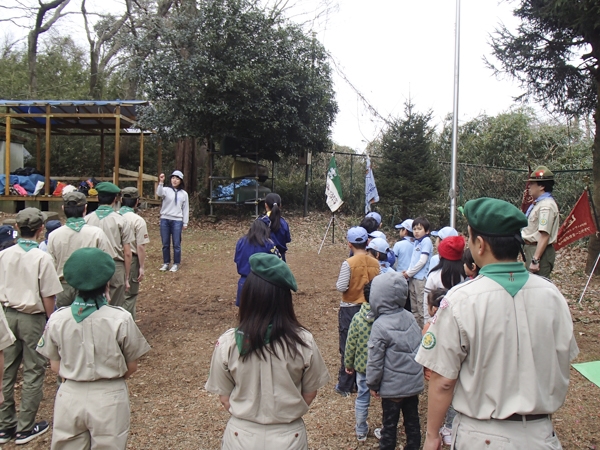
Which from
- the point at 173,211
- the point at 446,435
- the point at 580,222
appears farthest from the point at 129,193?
the point at 580,222

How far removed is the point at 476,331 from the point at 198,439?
2716 millimetres

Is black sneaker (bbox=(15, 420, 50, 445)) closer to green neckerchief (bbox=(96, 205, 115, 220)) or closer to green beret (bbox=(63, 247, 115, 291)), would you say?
green beret (bbox=(63, 247, 115, 291))

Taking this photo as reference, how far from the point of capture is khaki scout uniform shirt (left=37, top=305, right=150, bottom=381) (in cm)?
271

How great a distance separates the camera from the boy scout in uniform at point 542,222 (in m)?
4.71

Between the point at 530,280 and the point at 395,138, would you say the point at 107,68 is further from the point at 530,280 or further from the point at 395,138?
the point at 530,280

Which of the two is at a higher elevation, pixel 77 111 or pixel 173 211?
pixel 77 111

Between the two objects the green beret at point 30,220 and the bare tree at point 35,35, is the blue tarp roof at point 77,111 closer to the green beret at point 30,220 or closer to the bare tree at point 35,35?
the bare tree at point 35,35

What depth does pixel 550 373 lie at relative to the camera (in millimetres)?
1918

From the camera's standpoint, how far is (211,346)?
19.0ft

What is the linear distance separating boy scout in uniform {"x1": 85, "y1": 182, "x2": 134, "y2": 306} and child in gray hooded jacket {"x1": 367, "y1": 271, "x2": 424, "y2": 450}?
310 centimetres

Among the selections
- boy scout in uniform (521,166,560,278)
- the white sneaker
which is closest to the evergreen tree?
boy scout in uniform (521,166,560,278)

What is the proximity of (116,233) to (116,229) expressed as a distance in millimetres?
45

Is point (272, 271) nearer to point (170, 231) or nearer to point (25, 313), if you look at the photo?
point (25, 313)

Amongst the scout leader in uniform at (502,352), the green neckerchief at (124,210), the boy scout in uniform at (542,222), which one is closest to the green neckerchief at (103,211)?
the green neckerchief at (124,210)
